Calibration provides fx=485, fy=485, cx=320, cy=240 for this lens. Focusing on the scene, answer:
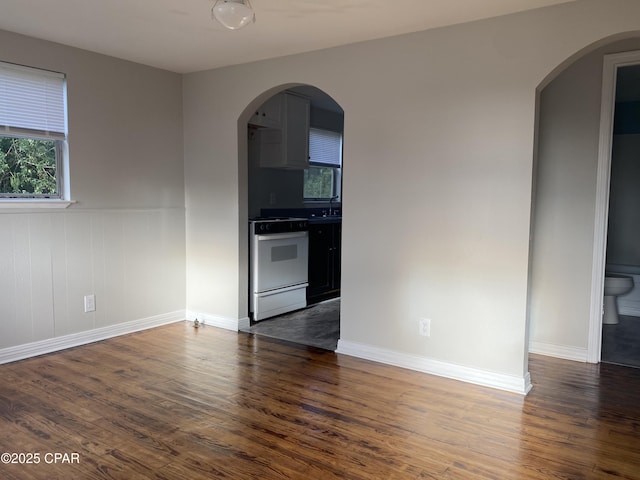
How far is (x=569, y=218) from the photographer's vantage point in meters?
3.69

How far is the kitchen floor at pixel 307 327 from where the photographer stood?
13.3ft

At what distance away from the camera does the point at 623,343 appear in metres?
4.07

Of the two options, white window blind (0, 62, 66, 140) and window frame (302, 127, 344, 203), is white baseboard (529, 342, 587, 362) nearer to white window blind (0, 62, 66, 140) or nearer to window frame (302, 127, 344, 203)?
window frame (302, 127, 344, 203)

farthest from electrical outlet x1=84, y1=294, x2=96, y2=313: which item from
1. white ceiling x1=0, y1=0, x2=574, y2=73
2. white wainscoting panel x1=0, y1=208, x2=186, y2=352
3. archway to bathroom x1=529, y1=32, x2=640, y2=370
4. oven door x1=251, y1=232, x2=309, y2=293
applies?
archway to bathroom x1=529, y1=32, x2=640, y2=370

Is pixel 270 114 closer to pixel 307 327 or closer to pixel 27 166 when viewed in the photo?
pixel 307 327

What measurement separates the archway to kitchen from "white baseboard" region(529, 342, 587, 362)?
1.60m

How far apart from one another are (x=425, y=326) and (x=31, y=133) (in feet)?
10.3

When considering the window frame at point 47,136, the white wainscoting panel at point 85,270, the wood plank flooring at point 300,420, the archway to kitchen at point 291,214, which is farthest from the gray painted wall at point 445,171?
the white wainscoting panel at point 85,270

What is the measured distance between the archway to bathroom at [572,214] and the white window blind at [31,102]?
3.58 meters

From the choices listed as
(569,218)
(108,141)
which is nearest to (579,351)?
(569,218)

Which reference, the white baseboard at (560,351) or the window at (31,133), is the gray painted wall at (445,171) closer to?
the white baseboard at (560,351)

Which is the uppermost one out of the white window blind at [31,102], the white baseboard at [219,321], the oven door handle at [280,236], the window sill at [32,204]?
the white window blind at [31,102]

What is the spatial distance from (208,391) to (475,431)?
1.56 m

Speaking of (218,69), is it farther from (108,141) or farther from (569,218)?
(569,218)
